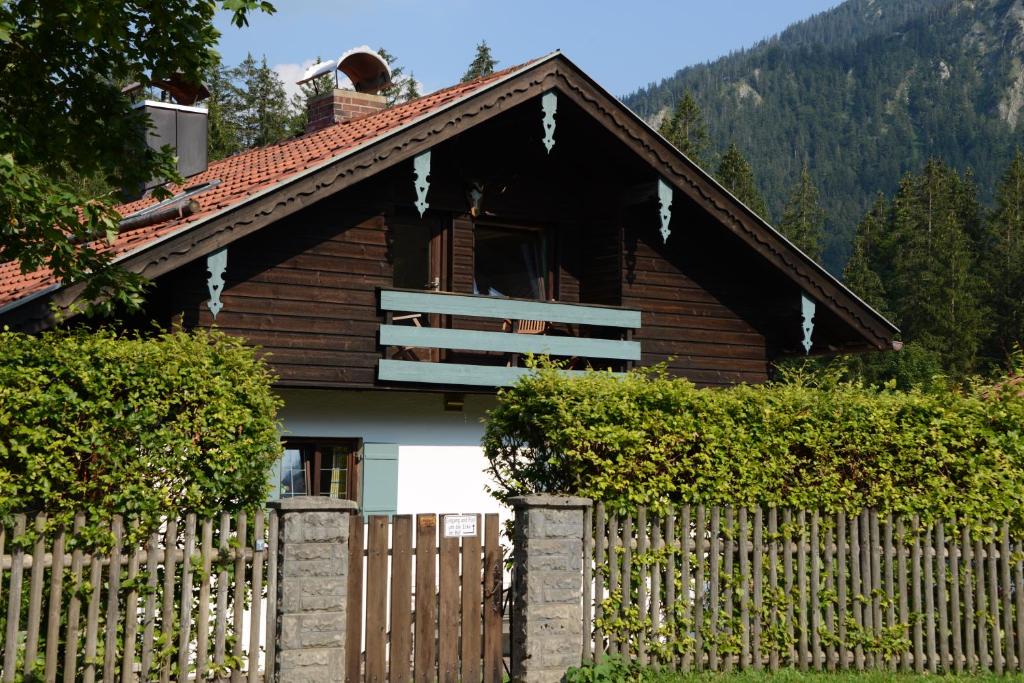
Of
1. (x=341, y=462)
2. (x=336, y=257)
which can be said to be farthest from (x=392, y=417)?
(x=336, y=257)

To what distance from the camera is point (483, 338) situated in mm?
Result: 15273

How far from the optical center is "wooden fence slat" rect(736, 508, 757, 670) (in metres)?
10.4

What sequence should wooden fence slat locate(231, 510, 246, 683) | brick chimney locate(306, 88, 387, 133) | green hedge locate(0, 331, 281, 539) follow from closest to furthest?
green hedge locate(0, 331, 281, 539) < wooden fence slat locate(231, 510, 246, 683) < brick chimney locate(306, 88, 387, 133)

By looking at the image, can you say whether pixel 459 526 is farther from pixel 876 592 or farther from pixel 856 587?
pixel 876 592

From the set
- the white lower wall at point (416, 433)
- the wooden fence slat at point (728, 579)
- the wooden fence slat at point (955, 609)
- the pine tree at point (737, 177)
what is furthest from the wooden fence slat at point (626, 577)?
the pine tree at point (737, 177)

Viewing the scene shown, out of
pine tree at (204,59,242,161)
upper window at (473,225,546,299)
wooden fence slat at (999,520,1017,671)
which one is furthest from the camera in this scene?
pine tree at (204,59,242,161)

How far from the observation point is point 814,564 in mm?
10734

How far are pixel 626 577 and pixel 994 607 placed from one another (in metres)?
3.95

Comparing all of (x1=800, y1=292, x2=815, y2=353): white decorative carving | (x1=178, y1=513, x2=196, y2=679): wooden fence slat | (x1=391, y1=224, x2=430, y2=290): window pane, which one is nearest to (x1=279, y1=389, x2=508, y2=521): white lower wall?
(x1=391, y1=224, x2=430, y2=290): window pane

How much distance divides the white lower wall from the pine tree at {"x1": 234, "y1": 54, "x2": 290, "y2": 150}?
5036 centimetres

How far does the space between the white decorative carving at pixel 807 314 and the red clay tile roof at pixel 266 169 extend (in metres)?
5.29

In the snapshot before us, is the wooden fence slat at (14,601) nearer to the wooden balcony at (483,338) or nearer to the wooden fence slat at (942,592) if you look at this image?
the wooden balcony at (483,338)

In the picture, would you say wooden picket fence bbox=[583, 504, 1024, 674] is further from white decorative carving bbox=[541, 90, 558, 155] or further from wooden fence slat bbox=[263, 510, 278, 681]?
white decorative carving bbox=[541, 90, 558, 155]

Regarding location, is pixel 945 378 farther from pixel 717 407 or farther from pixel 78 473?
pixel 78 473
